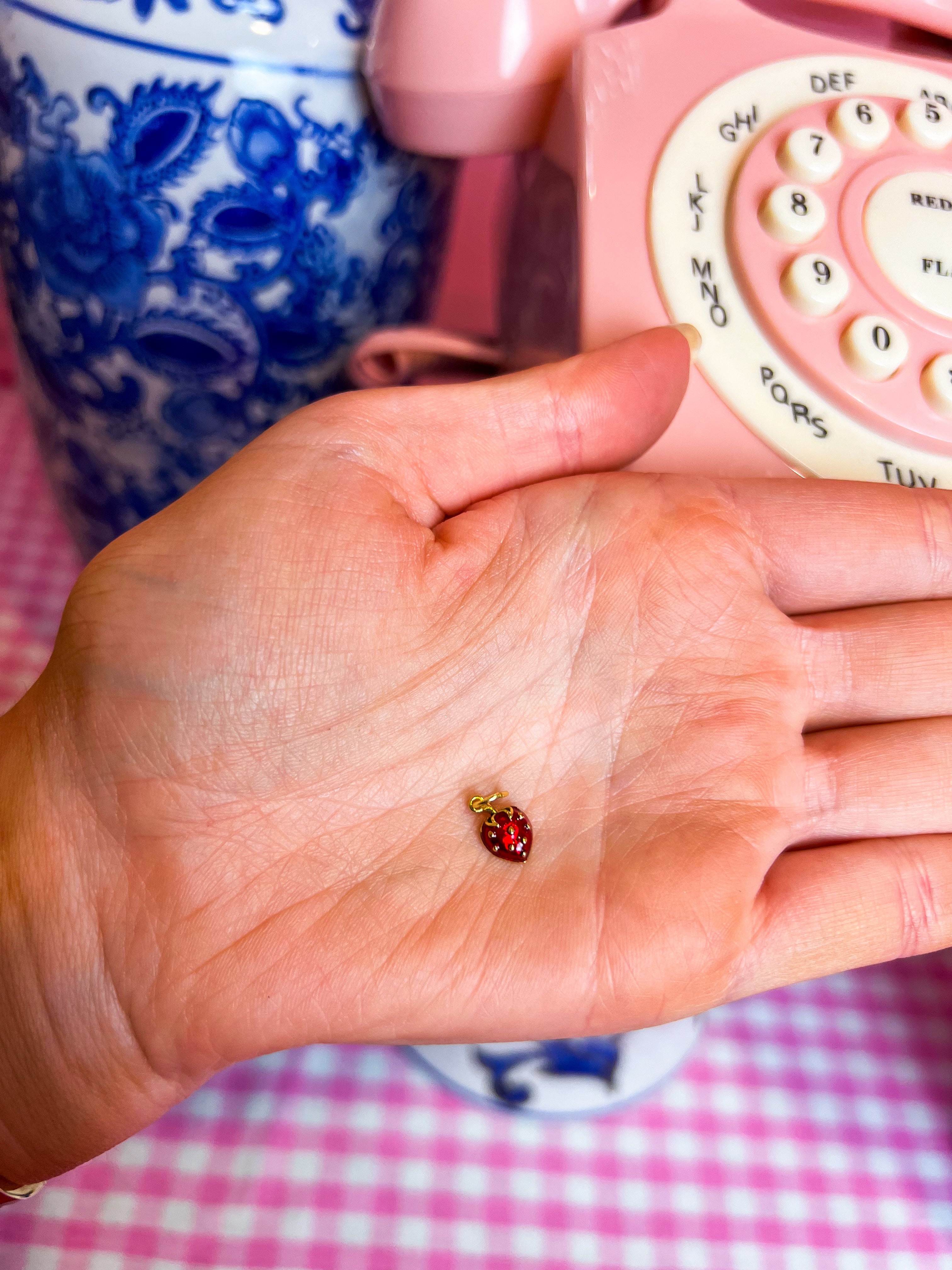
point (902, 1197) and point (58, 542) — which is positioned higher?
point (58, 542)

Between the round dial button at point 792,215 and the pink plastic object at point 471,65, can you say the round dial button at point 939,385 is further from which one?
the pink plastic object at point 471,65

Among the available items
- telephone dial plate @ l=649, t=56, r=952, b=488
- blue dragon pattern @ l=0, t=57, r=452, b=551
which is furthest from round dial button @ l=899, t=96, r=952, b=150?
blue dragon pattern @ l=0, t=57, r=452, b=551

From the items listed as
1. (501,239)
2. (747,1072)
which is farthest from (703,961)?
(501,239)

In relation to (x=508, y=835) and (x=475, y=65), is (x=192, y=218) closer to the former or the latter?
(x=475, y=65)

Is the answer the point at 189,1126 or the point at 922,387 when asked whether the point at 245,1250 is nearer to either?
the point at 189,1126

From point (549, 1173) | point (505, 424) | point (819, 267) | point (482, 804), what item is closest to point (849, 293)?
point (819, 267)

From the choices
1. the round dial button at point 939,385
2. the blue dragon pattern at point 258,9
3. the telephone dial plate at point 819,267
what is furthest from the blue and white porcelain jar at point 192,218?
the round dial button at point 939,385
